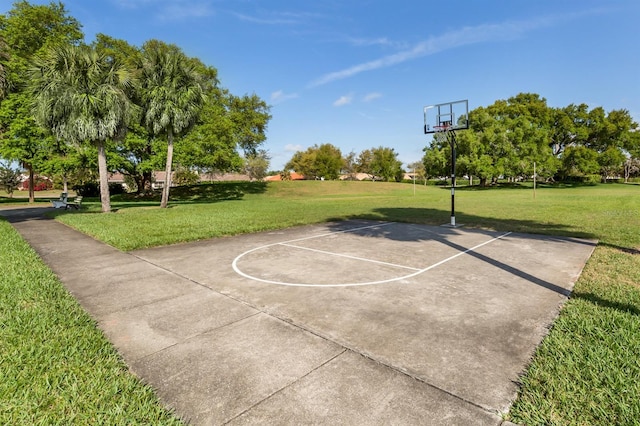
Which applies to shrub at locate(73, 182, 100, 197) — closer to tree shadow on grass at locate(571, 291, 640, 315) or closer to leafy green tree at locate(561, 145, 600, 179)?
tree shadow on grass at locate(571, 291, 640, 315)

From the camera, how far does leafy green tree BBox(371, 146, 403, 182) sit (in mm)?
79562

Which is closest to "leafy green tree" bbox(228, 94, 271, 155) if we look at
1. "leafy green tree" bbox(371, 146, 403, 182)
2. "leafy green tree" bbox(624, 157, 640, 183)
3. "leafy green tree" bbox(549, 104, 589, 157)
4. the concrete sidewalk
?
the concrete sidewalk

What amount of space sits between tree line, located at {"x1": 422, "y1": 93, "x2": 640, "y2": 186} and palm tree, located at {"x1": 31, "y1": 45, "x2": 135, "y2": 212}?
140ft

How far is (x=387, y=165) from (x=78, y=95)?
68970 mm

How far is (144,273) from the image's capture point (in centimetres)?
694

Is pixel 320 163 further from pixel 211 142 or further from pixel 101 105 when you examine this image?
pixel 101 105

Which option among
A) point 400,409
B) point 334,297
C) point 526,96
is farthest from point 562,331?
point 526,96

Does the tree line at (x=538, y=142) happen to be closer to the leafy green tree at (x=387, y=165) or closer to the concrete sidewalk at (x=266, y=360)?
the leafy green tree at (x=387, y=165)

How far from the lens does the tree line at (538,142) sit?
48719 mm

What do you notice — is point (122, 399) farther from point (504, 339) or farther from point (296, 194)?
point (296, 194)

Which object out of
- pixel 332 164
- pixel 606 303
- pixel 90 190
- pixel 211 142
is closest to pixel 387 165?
pixel 332 164

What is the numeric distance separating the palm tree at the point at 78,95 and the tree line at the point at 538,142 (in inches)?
1676

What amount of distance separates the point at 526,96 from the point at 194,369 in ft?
242

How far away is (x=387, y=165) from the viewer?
79.1 meters
